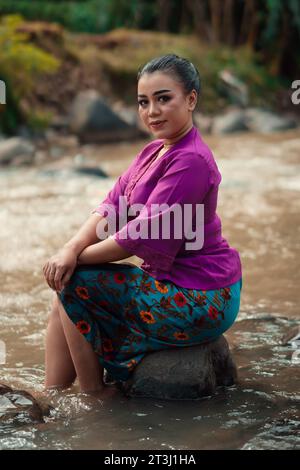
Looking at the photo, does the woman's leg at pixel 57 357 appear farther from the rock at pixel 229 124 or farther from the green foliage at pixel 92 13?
the green foliage at pixel 92 13

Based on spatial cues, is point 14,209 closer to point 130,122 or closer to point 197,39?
point 130,122

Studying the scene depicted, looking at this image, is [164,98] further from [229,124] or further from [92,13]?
[92,13]

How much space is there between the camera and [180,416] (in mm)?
2764

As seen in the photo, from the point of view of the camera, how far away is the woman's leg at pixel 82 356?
2.88 m

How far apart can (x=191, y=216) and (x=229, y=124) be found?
10.00 metres

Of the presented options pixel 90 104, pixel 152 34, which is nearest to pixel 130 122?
pixel 90 104

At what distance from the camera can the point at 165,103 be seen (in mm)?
2879

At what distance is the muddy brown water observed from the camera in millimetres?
2598

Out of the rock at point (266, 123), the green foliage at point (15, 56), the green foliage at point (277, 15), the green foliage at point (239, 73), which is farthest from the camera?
the green foliage at point (277, 15)

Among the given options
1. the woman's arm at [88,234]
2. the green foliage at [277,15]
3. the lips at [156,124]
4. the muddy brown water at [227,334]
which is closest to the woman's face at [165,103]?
the lips at [156,124]

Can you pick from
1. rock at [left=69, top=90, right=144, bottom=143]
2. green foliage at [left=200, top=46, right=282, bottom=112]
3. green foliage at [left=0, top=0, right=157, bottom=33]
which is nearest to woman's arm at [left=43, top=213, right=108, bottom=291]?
rock at [left=69, top=90, right=144, bottom=143]

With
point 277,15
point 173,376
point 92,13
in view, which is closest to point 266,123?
point 277,15

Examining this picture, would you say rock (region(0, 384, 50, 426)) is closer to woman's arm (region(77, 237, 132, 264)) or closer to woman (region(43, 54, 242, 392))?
woman (region(43, 54, 242, 392))

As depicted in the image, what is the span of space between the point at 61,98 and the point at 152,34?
3.99m
